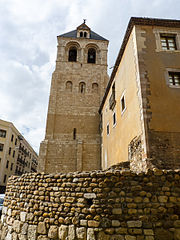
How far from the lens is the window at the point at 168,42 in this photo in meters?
8.61

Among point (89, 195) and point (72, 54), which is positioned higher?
point (72, 54)

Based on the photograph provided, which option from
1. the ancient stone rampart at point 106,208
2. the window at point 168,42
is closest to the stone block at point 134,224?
the ancient stone rampart at point 106,208

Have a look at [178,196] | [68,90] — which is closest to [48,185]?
[178,196]

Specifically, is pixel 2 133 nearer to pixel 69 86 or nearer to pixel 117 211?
pixel 69 86

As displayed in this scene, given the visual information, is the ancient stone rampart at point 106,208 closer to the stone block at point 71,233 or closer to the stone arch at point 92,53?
the stone block at point 71,233

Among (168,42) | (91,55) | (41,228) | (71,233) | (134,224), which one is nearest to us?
(134,224)

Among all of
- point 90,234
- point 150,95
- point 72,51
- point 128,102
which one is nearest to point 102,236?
point 90,234

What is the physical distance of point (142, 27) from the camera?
8.79 m

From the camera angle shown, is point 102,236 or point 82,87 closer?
point 102,236

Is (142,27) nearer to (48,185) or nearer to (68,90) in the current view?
(48,185)

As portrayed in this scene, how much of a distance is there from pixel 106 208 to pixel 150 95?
5110mm

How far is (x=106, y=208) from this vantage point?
170 inches

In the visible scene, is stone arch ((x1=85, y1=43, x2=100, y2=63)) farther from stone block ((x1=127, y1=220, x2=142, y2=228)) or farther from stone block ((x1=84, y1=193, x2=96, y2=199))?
stone block ((x1=127, y1=220, x2=142, y2=228))

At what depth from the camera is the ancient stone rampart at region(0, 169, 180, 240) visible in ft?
13.5
